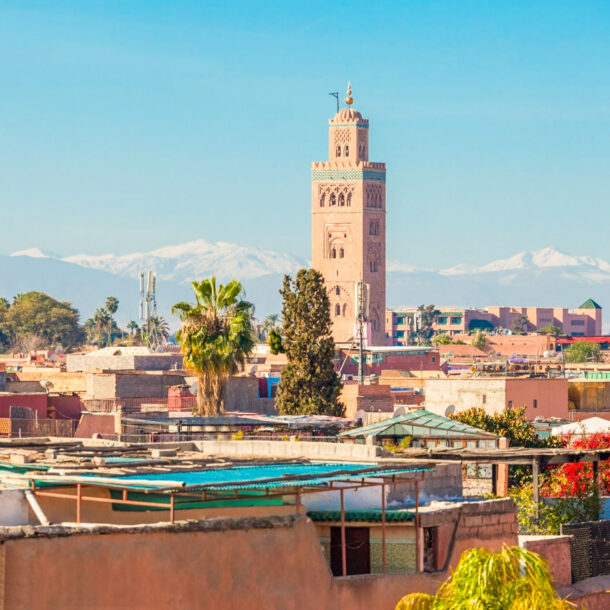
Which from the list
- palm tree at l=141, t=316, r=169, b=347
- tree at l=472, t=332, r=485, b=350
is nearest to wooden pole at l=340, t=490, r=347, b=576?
palm tree at l=141, t=316, r=169, b=347

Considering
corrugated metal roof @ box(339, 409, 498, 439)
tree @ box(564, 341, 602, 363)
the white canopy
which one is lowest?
the white canopy

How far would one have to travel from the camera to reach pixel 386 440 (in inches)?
1235

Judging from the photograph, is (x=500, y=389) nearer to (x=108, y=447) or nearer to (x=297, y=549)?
(x=108, y=447)

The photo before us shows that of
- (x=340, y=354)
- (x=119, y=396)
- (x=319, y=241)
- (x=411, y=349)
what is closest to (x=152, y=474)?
(x=119, y=396)

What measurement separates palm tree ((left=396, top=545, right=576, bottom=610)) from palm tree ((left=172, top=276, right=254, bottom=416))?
85.0ft

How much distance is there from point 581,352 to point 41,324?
6097cm

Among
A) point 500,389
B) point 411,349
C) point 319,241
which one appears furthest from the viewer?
point 319,241

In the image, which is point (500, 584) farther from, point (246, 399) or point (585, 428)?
point (246, 399)

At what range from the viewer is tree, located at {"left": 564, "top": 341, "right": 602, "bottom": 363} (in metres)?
150

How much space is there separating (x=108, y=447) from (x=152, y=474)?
5.23 metres

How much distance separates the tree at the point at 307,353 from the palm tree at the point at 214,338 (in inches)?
236

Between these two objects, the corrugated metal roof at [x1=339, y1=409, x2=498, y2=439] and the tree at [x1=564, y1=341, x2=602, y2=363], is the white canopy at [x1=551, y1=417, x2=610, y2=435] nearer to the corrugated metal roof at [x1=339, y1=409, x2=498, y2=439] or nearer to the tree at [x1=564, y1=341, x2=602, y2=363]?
the corrugated metal roof at [x1=339, y1=409, x2=498, y2=439]

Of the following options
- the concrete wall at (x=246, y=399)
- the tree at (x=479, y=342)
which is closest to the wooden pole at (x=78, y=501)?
the concrete wall at (x=246, y=399)

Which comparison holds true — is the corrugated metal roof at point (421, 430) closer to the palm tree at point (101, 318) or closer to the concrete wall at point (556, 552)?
the concrete wall at point (556, 552)
